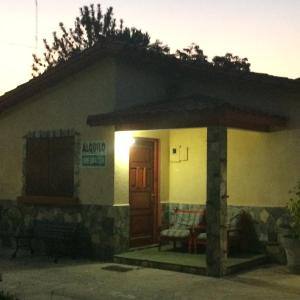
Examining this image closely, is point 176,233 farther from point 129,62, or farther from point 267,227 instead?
point 129,62

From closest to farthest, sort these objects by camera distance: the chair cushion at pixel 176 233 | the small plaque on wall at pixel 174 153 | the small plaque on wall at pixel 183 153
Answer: the chair cushion at pixel 176 233 → the small plaque on wall at pixel 183 153 → the small plaque on wall at pixel 174 153

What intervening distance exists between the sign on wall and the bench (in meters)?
1.29

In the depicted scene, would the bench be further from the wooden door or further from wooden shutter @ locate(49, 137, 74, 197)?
the wooden door

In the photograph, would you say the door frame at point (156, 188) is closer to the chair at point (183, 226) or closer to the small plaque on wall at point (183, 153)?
the chair at point (183, 226)

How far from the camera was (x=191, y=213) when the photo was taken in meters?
11.5

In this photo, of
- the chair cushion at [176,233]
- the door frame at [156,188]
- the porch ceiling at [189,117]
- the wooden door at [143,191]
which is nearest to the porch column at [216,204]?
the porch ceiling at [189,117]

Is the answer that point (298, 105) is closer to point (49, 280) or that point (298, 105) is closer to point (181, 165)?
point (181, 165)

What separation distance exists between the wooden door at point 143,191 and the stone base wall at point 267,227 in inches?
67.9

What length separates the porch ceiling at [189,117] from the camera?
8.99 metres

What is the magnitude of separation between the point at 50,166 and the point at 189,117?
3.92m

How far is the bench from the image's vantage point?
10.8m

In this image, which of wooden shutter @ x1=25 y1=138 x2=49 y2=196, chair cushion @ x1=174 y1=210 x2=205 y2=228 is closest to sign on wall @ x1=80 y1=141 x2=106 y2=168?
wooden shutter @ x1=25 y1=138 x2=49 y2=196

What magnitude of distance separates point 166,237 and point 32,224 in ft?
10.5

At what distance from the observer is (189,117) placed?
9289 millimetres
